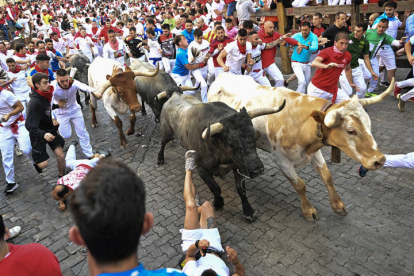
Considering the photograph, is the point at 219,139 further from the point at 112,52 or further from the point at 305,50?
the point at 112,52

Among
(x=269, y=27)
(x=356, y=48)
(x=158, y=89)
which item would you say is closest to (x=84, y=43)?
(x=158, y=89)

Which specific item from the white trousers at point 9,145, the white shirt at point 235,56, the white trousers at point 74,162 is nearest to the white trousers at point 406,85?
the white shirt at point 235,56

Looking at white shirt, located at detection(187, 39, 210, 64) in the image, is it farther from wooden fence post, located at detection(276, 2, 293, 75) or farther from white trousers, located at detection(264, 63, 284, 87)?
wooden fence post, located at detection(276, 2, 293, 75)

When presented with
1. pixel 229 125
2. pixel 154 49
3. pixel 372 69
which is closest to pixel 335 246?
pixel 229 125

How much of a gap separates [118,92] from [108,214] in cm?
663

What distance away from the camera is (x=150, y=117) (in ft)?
32.8

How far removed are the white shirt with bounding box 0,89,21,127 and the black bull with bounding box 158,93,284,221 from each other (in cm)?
305

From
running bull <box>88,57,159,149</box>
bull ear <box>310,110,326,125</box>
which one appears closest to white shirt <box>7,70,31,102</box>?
running bull <box>88,57,159,149</box>

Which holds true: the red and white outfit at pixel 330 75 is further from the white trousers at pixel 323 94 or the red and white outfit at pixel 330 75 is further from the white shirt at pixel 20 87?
→ the white shirt at pixel 20 87

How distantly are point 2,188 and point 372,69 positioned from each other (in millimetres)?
9415

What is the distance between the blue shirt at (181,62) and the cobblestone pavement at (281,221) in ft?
9.86

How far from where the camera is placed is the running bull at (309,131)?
13.8 ft

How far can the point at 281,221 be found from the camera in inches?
203

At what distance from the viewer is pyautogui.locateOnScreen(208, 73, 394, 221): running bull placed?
13.8 ft
